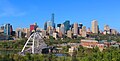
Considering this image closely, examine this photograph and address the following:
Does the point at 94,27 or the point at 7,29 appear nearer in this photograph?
the point at 7,29

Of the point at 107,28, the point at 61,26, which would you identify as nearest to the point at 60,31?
the point at 61,26

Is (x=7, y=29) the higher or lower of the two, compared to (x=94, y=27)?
lower

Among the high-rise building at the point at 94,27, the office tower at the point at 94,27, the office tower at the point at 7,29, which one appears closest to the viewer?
the office tower at the point at 7,29

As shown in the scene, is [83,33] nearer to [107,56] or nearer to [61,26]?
[61,26]

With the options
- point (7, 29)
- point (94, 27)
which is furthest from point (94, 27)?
point (7, 29)

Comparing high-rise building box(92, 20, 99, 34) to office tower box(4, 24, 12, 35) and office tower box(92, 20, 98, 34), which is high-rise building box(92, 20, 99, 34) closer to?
office tower box(92, 20, 98, 34)

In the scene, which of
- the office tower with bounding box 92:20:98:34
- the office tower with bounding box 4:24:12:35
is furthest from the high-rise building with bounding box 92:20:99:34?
the office tower with bounding box 4:24:12:35

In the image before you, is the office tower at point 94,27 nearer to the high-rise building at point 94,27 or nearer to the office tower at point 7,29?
the high-rise building at point 94,27

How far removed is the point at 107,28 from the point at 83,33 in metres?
11.6

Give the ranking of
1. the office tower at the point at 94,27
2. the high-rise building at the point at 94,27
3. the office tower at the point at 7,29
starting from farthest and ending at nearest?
1. the office tower at the point at 94,27
2. the high-rise building at the point at 94,27
3. the office tower at the point at 7,29

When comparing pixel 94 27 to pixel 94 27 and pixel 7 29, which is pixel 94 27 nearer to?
pixel 94 27

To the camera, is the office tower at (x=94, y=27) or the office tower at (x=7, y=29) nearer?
the office tower at (x=7, y=29)

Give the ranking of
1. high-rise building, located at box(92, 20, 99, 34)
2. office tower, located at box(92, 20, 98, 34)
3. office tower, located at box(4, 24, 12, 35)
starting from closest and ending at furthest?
office tower, located at box(4, 24, 12, 35), high-rise building, located at box(92, 20, 99, 34), office tower, located at box(92, 20, 98, 34)

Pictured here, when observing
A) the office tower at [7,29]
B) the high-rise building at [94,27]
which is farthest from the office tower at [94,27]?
the office tower at [7,29]
